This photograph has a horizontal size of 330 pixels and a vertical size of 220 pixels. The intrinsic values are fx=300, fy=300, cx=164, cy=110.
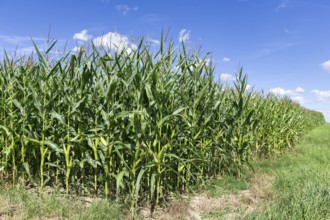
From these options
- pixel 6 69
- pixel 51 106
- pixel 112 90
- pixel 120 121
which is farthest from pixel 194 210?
pixel 6 69

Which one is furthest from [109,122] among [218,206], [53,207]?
[218,206]

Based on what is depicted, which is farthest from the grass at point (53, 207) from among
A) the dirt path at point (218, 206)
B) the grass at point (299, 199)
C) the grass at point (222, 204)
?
the grass at point (299, 199)

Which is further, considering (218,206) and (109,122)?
(218,206)

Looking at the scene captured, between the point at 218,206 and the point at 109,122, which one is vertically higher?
the point at 109,122

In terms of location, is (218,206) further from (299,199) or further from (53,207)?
(53,207)

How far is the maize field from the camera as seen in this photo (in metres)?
4.10

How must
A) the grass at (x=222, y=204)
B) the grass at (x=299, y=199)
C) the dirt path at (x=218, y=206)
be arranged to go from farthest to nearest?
1. the dirt path at (x=218, y=206)
2. the grass at (x=222, y=204)
3. the grass at (x=299, y=199)

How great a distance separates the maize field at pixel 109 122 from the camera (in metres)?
4.10

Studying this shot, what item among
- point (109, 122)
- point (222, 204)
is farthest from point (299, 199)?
point (109, 122)

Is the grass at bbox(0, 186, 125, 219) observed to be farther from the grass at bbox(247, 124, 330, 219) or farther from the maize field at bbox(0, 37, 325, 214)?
the grass at bbox(247, 124, 330, 219)

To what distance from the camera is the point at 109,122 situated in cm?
405

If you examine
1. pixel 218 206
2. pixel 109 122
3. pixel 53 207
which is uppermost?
pixel 109 122

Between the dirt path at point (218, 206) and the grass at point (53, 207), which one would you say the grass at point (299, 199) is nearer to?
the dirt path at point (218, 206)

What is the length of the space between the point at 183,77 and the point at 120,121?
148cm
